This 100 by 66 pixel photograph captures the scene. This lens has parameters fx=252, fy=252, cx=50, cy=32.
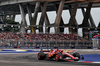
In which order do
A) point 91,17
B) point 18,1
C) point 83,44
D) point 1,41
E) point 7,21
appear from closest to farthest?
point 1,41, point 83,44, point 18,1, point 91,17, point 7,21

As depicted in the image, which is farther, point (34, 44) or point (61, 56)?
point (34, 44)

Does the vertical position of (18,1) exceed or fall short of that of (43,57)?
it exceeds it

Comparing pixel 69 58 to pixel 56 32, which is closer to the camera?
pixel 69 58

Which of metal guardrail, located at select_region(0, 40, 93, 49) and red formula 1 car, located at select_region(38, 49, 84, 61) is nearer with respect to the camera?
red formula 1 car, located at select_region(38, 49, 84, 61)

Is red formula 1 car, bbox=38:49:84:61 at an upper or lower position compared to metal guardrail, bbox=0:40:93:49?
lower

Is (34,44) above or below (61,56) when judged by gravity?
above

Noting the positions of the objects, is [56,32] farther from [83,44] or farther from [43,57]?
[43,57]

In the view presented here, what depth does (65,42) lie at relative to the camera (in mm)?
54906

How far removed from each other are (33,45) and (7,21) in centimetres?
4988

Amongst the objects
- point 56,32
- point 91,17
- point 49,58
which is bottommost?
point 49,58

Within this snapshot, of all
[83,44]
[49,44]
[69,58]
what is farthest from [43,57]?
[83,44]

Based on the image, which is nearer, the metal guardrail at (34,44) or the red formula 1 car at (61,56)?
the red formula 1 car at (61,56)

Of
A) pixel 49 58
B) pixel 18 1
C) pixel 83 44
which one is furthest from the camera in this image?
pixel 18 1

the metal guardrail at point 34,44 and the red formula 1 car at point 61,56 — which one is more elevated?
the metal guardrail at point 34,44
